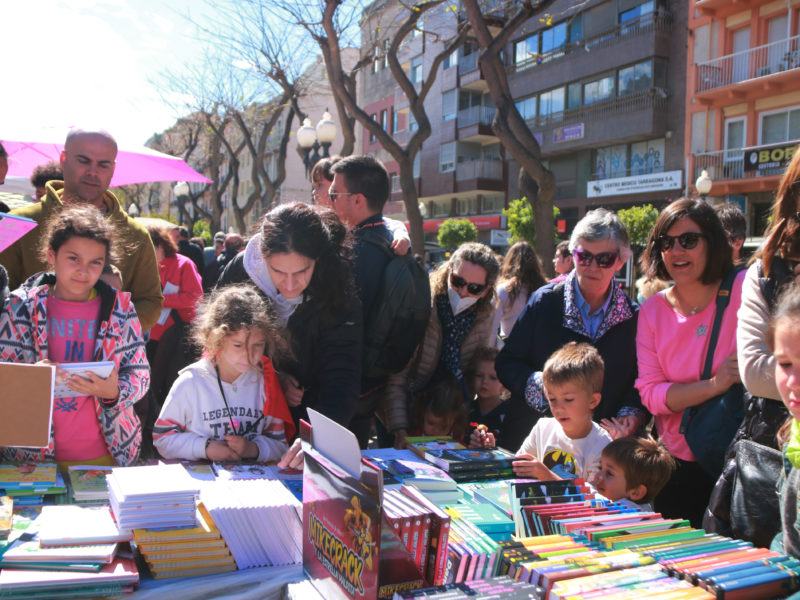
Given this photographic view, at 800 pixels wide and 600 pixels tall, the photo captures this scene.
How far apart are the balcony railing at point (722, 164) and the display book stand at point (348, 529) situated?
22.5 m

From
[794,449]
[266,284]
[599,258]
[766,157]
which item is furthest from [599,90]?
[794,449]

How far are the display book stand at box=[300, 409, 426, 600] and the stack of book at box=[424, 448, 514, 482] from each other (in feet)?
2.39

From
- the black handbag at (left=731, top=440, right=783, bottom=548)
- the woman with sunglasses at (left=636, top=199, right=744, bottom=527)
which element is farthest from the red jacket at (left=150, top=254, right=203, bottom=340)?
the black handbag at (left=731, top=440, right=783, bottom=548)

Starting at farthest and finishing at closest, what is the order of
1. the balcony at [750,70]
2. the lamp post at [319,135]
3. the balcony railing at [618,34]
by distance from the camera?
1. the balcony railing at [618,34]
2. the balcony at [750,70]
3. the lamp post at [319,135]

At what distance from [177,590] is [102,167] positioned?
2.43 metres

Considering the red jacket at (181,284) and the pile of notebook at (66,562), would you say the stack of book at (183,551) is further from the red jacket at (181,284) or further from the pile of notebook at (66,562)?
the red jacket at (181,284)

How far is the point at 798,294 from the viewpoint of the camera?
151 centimetres

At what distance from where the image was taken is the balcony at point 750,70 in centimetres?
1953

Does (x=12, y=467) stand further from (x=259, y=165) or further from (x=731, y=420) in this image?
(x=259, y=165)

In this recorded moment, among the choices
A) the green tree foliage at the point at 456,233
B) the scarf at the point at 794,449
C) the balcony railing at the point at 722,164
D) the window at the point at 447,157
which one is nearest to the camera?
the scarf at the point at 794,449

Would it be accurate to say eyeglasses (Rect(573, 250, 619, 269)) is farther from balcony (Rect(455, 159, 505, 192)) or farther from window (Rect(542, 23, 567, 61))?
balcony (Rect(455, 159, 505, 192))

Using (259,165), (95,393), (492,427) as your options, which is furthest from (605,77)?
(95,393)

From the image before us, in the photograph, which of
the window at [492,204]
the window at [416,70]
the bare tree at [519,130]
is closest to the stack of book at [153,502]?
the bare tree at [519,130]

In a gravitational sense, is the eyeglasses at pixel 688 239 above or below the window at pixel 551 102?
below
